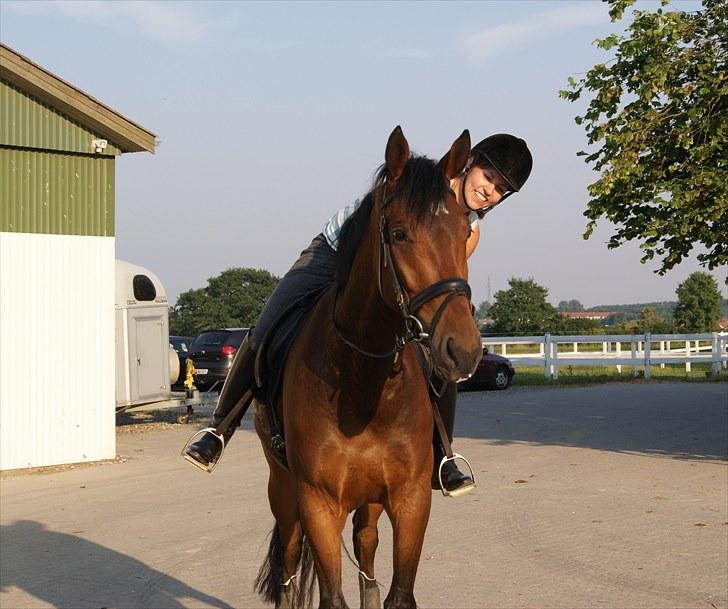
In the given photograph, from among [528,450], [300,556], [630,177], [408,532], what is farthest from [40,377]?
[408,532]

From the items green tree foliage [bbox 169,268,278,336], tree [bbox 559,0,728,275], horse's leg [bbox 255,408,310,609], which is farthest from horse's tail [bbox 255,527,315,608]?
green tree foliage [bbox 169,268,278,336]

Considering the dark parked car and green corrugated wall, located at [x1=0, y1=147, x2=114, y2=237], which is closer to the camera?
green corrugated wall, located at [x1=0, y1=147, x2=114, y2=237]

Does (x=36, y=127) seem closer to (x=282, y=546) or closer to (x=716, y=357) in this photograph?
(x=282, y=546)

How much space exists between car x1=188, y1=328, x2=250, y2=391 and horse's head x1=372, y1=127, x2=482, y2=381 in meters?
24.2

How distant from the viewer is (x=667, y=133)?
13.0 meters

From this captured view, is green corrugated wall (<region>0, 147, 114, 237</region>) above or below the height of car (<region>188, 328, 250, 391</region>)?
above

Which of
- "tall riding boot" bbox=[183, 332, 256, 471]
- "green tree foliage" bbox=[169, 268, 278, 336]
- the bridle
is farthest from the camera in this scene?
"green tree foliage" bbox=[169, 268, 278, 336]

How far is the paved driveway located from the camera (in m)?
7.80

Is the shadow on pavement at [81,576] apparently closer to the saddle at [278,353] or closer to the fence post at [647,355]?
the saddle at [278,353]

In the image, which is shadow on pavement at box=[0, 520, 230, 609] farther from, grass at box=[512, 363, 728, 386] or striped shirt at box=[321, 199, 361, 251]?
grass at box=[512, 363, 728, 386]

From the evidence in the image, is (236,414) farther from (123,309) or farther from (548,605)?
(123,309)

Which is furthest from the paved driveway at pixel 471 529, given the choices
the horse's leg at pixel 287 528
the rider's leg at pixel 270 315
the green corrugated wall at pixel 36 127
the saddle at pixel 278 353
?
the green corrugated wall at pixel 36 127

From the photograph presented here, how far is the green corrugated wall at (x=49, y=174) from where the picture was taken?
15312 millimetres

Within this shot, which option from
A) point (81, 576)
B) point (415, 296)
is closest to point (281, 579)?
point (81, 576)
